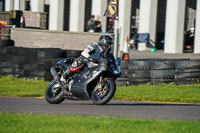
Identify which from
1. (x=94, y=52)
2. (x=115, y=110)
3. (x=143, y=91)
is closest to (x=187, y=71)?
→ (x=143, y=91)

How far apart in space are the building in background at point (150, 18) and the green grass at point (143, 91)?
11.1 m

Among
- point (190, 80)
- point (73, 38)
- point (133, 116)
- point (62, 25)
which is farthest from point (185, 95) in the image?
point (62, 25)

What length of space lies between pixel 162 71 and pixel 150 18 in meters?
13.6

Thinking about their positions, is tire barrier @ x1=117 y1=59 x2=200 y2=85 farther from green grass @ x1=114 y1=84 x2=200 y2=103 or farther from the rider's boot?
the rider's boot

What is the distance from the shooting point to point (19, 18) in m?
33.1

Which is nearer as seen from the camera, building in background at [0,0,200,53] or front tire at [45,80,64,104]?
front tire at [45,80,64,104]

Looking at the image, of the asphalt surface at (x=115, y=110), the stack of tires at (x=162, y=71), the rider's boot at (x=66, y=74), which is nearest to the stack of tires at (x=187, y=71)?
the stack of tires at (x=162, y=71)

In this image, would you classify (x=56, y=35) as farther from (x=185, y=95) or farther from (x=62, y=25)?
(x=62, y=25)

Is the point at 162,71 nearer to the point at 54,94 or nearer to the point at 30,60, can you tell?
the point at 30,60

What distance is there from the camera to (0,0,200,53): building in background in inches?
1025

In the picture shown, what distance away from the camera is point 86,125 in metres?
7.19

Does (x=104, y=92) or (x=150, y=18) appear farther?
(x=150, y=18)

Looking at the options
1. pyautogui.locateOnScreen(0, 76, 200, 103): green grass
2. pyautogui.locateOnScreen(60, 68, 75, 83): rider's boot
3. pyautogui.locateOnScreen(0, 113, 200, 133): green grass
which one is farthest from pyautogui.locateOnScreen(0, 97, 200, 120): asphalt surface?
pyautogui.locateOnScreen(0, 76, 200, 103): green grass

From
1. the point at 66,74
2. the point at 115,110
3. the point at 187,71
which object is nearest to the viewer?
the point at 115,110
